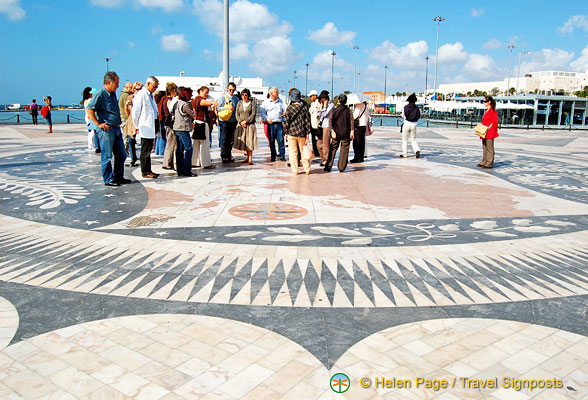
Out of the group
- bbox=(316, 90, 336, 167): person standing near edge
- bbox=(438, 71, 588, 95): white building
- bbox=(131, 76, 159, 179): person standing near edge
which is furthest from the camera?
bbox=(438, 71, 588, 95): white building

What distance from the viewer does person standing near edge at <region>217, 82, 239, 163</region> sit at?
10.8m

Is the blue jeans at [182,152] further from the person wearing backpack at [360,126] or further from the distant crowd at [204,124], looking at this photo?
the person wearing backpack at [360,126]

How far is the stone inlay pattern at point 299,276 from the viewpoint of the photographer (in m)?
3.65

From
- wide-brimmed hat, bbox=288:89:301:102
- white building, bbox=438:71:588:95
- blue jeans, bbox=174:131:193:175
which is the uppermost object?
white building, bbox=438:71:588:95

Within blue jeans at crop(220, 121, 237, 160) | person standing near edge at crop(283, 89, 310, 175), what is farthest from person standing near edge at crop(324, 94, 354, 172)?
blue jeans at crop(220, 121, 237, 160)

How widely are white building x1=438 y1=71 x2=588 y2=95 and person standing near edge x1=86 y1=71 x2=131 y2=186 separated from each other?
14559 centimetres

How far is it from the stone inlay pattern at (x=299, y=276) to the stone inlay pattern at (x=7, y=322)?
403 millimetres

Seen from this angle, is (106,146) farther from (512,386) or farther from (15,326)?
(512,386)

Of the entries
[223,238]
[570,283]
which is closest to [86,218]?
[223,238]

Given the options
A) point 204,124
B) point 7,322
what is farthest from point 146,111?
point 7,322

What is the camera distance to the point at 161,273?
161 inches

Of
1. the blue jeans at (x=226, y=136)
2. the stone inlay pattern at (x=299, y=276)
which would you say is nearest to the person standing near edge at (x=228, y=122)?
the blue jeans at (x=226, y=136)

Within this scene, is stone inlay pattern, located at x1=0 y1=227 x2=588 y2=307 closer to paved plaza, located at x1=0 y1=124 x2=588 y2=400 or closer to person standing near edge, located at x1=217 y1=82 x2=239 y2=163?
paved plaza, located at x1=0 y1=124 x2=588 y2=400

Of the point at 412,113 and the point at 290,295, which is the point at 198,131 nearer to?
the point at 412,113
